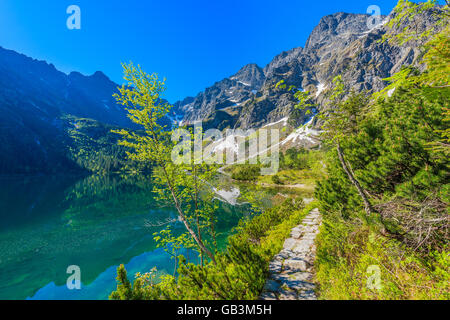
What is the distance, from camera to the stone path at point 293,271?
191 inches

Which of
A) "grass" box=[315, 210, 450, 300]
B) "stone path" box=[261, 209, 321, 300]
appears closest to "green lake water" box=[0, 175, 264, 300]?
"stone path" box=[261, 209, 321, 300]

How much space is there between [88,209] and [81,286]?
1038 inches

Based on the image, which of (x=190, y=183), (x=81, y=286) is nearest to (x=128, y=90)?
(x=190, y=183)

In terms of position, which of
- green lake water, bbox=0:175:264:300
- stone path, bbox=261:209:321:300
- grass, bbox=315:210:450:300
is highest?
grass, bbox=315:210:450:300

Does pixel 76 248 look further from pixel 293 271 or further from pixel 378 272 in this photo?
pixel 378 272

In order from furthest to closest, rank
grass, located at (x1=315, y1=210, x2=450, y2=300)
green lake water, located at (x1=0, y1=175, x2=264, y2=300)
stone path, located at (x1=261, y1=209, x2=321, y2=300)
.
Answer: green lake water, located at (x1=0, y1=175, x2=264, y2=300)
stone path, located at (x1=261, y1=209, x2=321, y2=300)
grass, located at (x1=315, y1=210, x2=450, y2=300)

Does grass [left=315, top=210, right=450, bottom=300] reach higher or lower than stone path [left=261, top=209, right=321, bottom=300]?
higher

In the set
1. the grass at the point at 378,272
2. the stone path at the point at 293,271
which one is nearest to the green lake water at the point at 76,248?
the stone path at the point at 293,271

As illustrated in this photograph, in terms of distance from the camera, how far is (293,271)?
6.02 metres

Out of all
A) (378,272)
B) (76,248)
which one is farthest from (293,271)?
(76,248)

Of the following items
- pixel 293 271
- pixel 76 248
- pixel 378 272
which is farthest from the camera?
pixel 76 248

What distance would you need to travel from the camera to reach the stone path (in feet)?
16.0

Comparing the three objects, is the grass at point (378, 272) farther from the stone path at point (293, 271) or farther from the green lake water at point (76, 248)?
the green lake water at point (76, 248)

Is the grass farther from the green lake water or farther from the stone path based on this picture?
the green lake water
